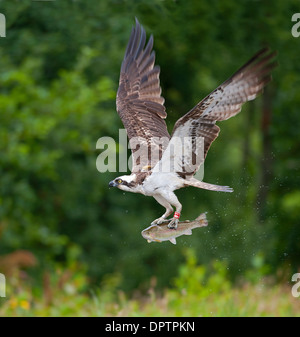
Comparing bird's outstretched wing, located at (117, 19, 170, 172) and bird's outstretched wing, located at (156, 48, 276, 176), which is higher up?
bird's outstretched wing, located at (117, 19, 170, 172)

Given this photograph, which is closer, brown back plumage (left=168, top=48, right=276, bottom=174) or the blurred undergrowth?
brown back plumage (left=168, top=48, right=276, bottom=174)

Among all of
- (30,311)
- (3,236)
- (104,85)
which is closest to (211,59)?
(104,85)

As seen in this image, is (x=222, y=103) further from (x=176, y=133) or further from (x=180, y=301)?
(x=180, y=301)

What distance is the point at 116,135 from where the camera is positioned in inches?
440

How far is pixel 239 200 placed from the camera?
11.0m

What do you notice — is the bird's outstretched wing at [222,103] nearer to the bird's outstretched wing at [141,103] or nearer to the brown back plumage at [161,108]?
the brown back plumage at [161,108]

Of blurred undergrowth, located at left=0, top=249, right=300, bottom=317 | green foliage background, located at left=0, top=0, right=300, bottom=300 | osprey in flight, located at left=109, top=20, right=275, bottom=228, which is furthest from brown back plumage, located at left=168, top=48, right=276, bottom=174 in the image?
green foliage background, located at left=0, top=0, right=300, bottom=300

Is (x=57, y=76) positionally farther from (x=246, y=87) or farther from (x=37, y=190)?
(x=246, y=87)

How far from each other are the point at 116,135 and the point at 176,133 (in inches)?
228

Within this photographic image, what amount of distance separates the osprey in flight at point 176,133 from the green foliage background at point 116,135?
94.4 inches

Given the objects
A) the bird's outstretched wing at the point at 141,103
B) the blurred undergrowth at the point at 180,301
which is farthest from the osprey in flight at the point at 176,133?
the blurred undergrowth at the point at 180,301

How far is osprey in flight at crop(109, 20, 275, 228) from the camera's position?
523 cm

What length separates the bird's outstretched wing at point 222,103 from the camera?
5.18 metres

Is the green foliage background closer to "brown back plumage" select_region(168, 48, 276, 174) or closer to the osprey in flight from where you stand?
the osprey in flight
